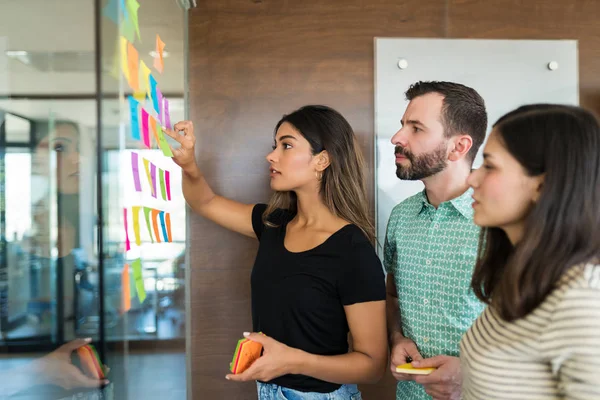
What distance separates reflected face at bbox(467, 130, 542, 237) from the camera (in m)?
0.92

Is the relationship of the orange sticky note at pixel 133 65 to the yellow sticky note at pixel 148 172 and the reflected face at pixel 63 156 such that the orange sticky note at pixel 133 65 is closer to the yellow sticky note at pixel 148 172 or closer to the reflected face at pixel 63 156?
the yellow sticky note at pixel 148 172

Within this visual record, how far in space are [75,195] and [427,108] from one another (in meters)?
1.05

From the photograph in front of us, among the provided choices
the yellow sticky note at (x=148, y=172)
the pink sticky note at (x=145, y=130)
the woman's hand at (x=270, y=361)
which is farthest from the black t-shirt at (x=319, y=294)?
the pink sticky note at (x=145, y=130)

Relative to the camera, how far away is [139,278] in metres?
1.33

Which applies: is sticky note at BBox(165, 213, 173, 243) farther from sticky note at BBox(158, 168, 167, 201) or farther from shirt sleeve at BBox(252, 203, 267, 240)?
shirt sleeve at BBox(252, 203, 267, 240)

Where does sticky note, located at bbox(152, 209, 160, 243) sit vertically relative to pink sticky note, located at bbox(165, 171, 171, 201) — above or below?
below

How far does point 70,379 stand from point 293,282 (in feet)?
2.66

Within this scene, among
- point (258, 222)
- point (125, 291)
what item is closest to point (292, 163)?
point (258, 222)

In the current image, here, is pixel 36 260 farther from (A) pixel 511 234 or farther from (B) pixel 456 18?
(B) pixel 456 18

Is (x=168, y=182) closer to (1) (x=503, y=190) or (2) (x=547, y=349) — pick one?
(1) (x=503, y=190)

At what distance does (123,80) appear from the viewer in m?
1.10

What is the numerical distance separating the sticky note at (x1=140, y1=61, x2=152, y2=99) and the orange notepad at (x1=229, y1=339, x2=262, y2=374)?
677 mm

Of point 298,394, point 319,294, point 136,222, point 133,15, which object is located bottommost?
point 298,394

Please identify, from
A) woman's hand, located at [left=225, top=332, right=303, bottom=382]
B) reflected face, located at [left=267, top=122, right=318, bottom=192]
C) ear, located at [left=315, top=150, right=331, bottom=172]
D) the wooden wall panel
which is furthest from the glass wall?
the wooden wall panel
